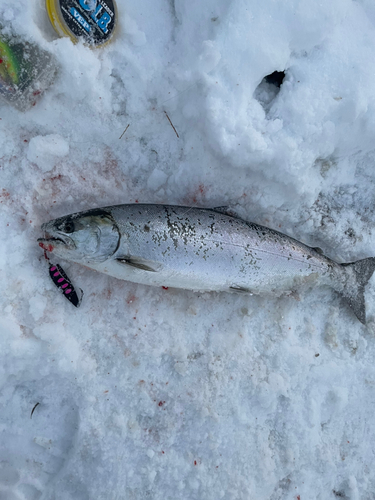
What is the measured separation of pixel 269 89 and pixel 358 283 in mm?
1917

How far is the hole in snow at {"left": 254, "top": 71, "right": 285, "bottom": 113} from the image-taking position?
282cm

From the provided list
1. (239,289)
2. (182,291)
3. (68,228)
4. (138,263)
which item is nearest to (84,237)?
(68,228)

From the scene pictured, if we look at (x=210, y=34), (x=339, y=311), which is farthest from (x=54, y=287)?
(x=339, y=311)

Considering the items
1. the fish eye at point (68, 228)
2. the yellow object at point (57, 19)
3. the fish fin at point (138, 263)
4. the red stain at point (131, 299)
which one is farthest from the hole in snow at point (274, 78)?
the red stain at point (131, 299)

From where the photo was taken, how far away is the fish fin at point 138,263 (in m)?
2.49

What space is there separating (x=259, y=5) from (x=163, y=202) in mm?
1711

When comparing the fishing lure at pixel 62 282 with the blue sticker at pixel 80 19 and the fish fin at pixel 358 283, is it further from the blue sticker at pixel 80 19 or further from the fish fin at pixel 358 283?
the fish fin at pixel 358 283

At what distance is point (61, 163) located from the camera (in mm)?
2785

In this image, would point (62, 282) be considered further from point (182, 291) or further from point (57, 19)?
point (57, 19)

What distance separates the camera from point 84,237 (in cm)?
245

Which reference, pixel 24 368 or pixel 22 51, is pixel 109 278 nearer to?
pixel 24 368

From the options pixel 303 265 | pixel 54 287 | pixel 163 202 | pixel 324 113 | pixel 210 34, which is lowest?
pixel 303 265

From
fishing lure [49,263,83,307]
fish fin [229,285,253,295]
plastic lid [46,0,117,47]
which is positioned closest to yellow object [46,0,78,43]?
plastic lid [46,0,117,47]

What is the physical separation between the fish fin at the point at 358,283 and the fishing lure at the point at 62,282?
2391mm
